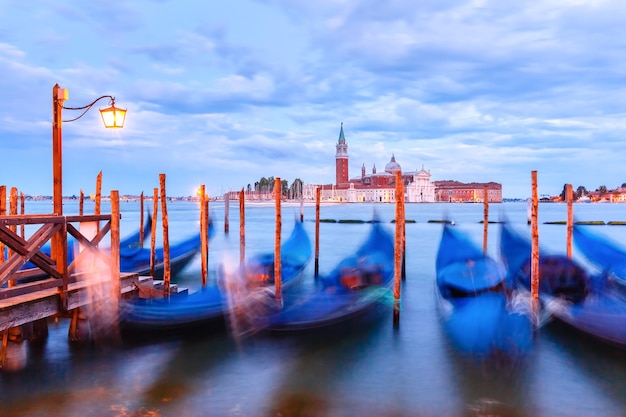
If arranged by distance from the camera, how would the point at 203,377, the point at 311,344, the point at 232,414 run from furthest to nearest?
the point at 311,344
the point at 203,377
the point at 232,414

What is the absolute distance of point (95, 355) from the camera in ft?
17.1

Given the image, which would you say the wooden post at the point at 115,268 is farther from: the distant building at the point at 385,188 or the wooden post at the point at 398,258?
the distant building at the point at 385,188

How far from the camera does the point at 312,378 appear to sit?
4.80 m

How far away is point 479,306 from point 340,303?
5.15 ft

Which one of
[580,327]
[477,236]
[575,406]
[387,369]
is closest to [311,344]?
[387,369]

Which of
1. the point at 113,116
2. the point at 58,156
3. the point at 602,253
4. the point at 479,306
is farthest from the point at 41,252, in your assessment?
the point at 602,253

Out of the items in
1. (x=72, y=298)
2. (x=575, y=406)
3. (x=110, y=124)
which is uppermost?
(x=110, y=124)

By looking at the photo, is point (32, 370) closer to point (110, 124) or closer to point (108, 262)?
point (108, 262)

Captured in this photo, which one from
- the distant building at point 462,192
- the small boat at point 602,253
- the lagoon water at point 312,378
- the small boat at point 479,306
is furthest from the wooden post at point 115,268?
the distant building at point 462,192

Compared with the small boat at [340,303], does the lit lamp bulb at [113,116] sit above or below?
above

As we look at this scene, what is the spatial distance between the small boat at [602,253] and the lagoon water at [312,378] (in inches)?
120

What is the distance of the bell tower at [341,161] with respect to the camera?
92.9 meters

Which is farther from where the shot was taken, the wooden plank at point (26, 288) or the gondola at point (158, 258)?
the gondola at point (158, 258)

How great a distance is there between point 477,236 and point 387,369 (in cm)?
1862
